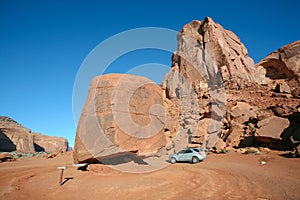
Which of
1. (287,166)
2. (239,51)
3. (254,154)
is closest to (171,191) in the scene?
(287,166)

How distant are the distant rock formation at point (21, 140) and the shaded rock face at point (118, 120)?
2816 inches

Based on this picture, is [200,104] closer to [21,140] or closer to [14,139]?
[14,139]

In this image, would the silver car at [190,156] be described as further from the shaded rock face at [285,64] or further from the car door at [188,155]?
the shaded rock face at [285,64]

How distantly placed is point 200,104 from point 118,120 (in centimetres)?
1832

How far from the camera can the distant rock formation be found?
2566 inches

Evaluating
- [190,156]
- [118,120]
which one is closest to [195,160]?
[190,156]

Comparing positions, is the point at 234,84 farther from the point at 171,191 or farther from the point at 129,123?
the point at 171,191

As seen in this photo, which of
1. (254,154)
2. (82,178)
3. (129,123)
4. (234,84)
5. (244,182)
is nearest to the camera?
(244,182)

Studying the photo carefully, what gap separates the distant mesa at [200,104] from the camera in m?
11.1

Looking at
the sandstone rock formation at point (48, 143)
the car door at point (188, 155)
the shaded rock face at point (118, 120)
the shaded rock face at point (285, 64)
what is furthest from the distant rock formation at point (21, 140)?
the shaded rock face at point (285, 64)

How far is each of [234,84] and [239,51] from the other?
29.6 feet

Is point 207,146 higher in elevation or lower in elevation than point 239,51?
lower

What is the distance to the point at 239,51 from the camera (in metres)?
31.1

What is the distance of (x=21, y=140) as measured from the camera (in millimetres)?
71188
